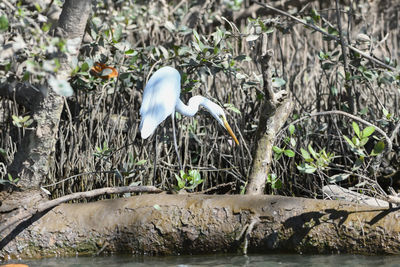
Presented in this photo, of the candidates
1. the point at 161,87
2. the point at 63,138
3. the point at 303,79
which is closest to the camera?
the point at 161,87

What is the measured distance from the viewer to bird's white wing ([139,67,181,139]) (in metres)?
3.67

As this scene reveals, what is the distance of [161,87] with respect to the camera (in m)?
3.71

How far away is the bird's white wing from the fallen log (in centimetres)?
55

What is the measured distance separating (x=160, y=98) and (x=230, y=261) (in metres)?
1.15

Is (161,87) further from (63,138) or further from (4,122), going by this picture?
(4,122)

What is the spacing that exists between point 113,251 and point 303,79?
257 centimetres

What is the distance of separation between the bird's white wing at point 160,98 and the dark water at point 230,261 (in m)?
0.84

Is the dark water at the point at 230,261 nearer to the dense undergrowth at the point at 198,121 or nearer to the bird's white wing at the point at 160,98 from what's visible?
the dense undergrowth at the point at 198,121

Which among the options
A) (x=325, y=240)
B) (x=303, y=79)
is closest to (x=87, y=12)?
(x=325, y=240)

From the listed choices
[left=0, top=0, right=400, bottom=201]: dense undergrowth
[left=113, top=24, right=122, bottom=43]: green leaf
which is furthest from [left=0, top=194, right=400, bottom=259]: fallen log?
[left=113, top=24, right=122, bottom=43]: green leaf

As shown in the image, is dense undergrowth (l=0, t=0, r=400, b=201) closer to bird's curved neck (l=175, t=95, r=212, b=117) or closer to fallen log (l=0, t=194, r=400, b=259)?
A: bird's curved neck (l=175, t=95, r=212, b=117)

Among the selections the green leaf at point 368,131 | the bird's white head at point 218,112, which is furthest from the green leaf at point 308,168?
the bird's white head at point 218,112

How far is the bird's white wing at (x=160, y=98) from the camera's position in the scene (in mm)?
3666

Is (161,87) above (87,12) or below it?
below
